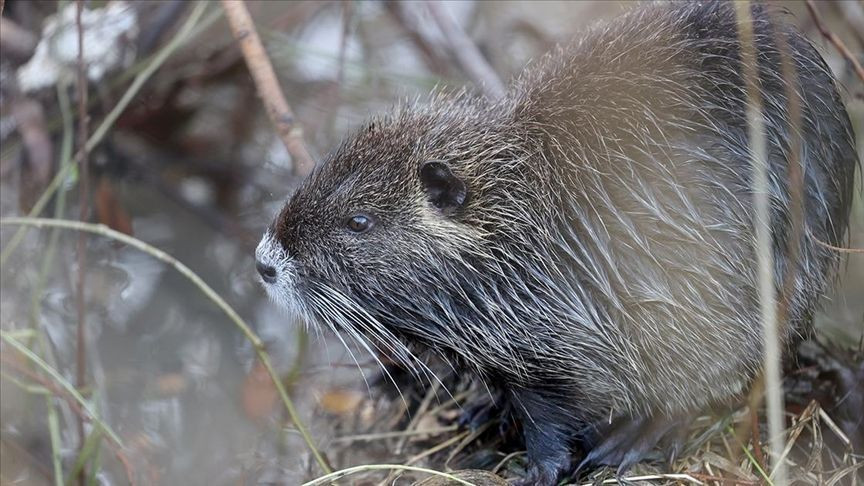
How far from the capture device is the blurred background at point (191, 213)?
3.82m

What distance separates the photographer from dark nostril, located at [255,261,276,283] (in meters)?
2.98

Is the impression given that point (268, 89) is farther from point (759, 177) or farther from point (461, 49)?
point (759, 177)

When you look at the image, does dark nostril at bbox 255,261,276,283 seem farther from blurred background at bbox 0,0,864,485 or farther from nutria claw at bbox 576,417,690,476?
nutria claw at bbox 576,417,690,476

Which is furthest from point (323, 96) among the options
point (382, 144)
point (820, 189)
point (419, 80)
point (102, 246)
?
point (820, 189)

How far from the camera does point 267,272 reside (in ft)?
9.82

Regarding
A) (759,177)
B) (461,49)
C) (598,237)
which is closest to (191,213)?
(461,49)

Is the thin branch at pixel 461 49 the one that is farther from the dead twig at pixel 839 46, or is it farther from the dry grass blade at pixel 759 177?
the dry grass blade at pixel 759 177

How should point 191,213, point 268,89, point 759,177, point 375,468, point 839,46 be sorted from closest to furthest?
point 759,177 < point 375,468 < point 839,46 < point 268,89 < point 191,213

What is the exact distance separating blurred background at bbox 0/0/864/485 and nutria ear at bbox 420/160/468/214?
2.05 ft

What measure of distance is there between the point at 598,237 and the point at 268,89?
1.38 metres

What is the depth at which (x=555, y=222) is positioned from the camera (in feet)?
9.57

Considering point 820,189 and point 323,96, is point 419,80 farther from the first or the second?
point 820,189

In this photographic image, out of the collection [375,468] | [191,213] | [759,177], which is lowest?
[375,468]

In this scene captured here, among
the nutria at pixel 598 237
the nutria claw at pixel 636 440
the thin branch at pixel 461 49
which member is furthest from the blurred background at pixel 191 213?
the nutria at pixel 598 237
